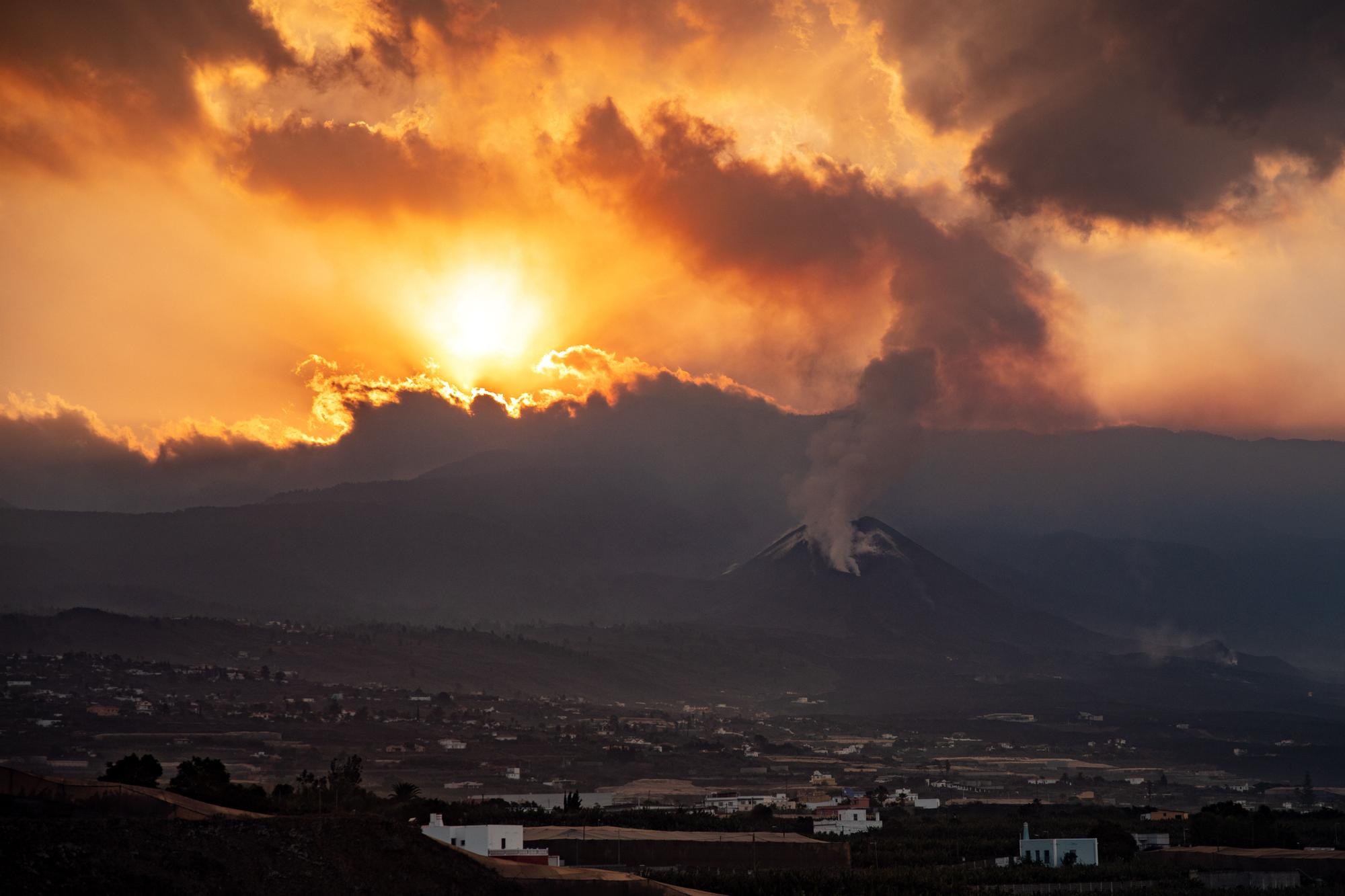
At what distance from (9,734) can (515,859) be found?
377 ft

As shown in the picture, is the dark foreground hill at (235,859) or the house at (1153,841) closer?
the dark foreground hill at (235,859)

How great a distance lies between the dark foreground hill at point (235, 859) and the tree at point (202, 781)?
671 inches

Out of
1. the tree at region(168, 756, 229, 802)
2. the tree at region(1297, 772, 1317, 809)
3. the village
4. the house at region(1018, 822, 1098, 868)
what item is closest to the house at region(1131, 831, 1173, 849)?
the house at region(1018, 822, 1098, 868)

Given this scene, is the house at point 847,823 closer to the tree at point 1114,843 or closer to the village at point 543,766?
the village at point 543,766

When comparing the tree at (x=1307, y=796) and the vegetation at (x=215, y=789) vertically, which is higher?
the vegetation at (x=215, y=789)

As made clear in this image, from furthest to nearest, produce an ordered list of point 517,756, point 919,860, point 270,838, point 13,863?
1. point 517,756
2. point 919,860
3. point 270,838
4. point 13,863

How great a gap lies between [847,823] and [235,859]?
69554mm

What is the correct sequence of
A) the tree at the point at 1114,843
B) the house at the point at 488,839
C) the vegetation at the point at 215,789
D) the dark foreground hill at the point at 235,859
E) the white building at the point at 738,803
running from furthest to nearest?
1. the white building at the point at 738,803
2. the tree at the point at 1114,843
3. the house at the point at 488,839
4. the vegetation at the point at 215,789
5. the dark foreground hill at the point at 235,859

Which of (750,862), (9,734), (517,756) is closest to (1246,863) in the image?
(750,862)

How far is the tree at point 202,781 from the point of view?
64938 mm

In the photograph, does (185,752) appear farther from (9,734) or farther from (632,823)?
(632,823)

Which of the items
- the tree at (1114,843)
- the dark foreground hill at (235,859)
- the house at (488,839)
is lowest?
the tree at (1114,843)

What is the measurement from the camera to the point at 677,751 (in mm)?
186375

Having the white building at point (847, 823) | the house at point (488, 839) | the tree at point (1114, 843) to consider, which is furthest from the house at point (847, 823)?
the house at point (488, 839)
